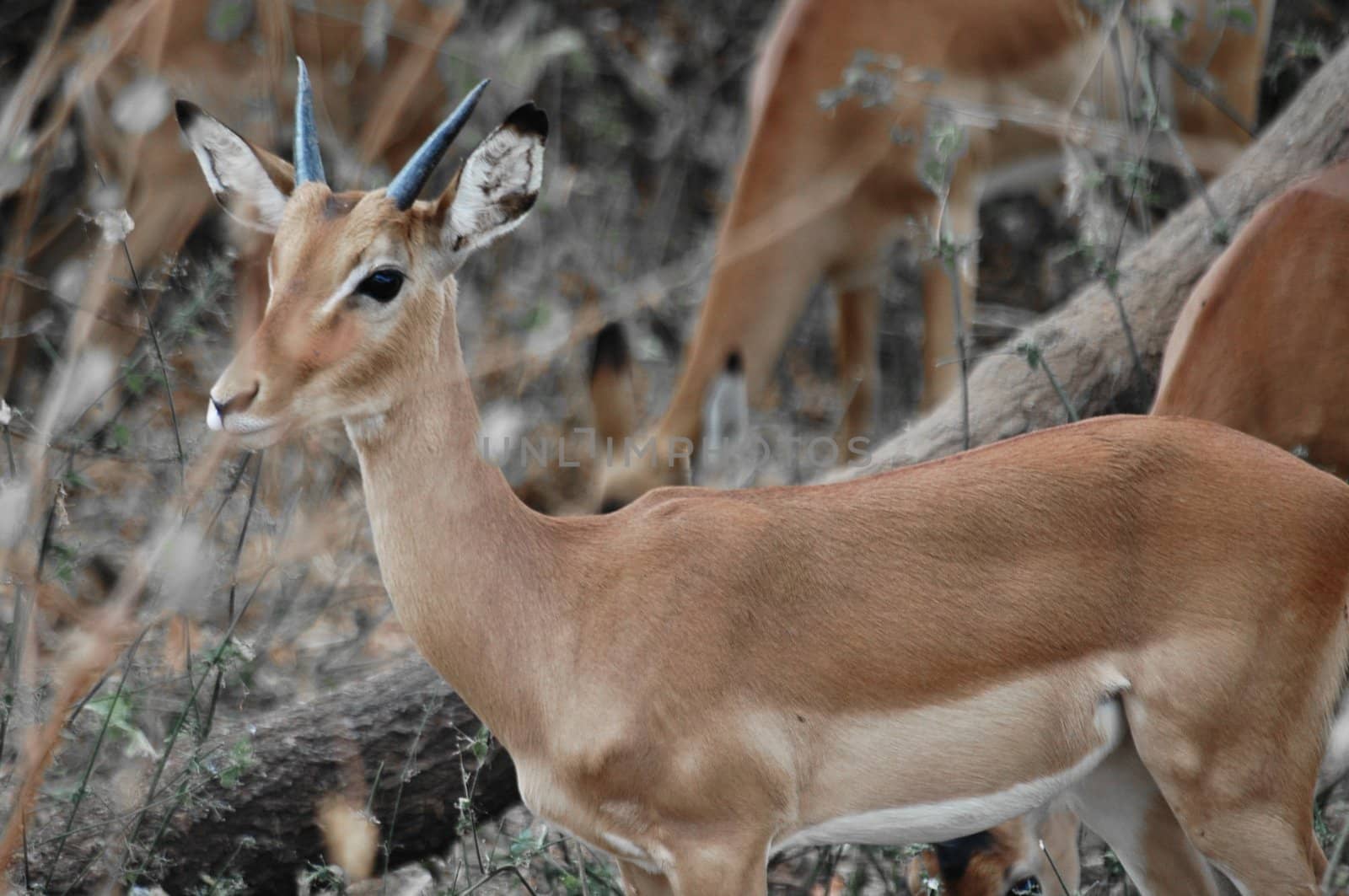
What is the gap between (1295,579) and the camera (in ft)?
9.59

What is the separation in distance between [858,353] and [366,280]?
3.99 metres

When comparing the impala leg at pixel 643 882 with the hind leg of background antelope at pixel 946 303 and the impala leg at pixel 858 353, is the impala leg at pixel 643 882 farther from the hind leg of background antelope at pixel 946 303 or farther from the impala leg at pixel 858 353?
the impala leg at pixel 858 353

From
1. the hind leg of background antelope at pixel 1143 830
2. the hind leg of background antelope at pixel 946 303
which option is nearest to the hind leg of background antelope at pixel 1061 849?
the hind leg of background antelope at pixel 1143 830

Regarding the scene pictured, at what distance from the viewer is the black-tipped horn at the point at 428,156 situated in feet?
9.29

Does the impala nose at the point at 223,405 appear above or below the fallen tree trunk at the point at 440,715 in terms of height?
above

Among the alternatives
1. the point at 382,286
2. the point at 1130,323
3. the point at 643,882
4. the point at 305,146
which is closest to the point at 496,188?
the point at 382,286

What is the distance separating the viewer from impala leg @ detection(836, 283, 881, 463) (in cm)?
658

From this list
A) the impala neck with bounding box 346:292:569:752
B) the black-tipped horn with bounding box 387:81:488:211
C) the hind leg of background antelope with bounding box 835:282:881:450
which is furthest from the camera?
the hind leg of background antelope with bounding box 835:282:881:450

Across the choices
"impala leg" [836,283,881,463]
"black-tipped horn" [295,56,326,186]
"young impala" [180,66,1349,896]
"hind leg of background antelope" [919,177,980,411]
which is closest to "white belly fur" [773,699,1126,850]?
"young impala" [180,66,1349,896]

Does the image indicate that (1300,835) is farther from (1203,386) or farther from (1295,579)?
(1203,386)

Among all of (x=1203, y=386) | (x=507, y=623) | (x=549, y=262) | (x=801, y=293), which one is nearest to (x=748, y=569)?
(x=507, y=623)

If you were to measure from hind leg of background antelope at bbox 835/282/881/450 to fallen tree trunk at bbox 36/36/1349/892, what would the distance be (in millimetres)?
1752

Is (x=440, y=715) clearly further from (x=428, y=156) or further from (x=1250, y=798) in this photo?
(x=1250, y=798)

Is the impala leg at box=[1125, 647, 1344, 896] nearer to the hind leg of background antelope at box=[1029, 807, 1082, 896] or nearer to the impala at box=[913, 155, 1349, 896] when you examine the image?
the hind leg of background antelope at box=[1029, 807, 1082, 896]
